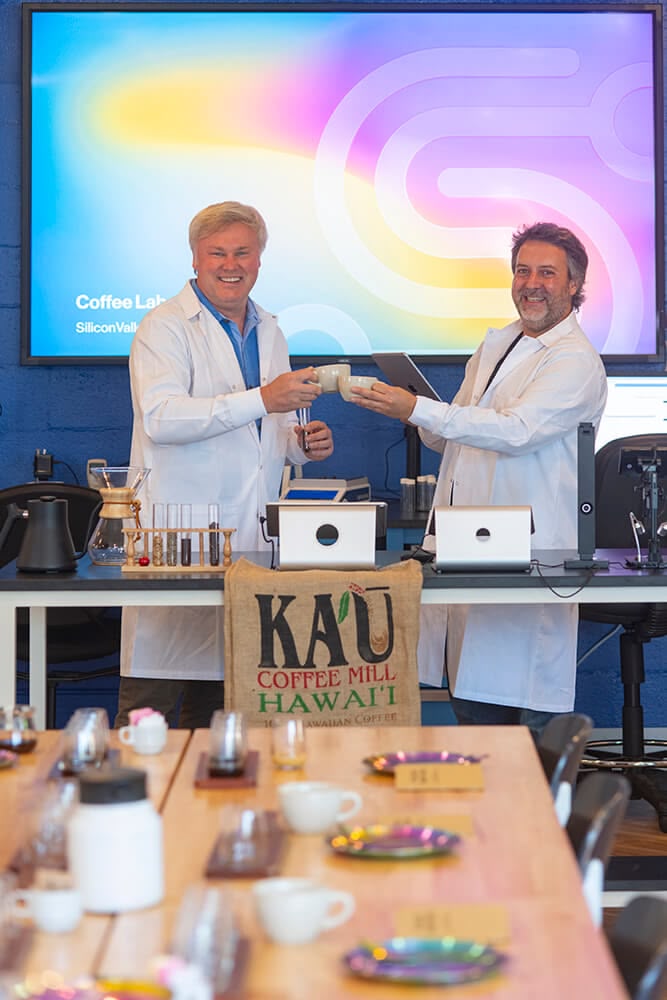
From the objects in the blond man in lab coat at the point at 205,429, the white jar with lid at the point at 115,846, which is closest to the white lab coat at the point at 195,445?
the blond man in lab coat at the point at 205,429

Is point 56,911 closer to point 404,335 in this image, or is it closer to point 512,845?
point 512,845

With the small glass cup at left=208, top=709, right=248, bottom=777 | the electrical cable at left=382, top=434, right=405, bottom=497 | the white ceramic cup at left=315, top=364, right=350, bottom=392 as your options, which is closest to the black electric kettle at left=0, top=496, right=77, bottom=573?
the white ceramic cup at left=315, top=364, right=350, bottom=392

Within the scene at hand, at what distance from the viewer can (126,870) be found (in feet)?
4.60

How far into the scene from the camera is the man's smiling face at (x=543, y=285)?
3.74 metres

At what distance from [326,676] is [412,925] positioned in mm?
1838

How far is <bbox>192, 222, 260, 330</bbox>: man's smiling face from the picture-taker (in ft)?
12.4

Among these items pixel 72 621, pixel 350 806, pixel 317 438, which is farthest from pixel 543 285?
pixel 350 806

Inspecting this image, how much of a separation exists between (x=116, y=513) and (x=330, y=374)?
2.12ft

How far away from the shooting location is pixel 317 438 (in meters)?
3.79

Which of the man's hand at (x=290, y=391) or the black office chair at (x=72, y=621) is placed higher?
the man's hand at (x=290, y=391)

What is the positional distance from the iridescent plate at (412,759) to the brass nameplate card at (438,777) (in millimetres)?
24

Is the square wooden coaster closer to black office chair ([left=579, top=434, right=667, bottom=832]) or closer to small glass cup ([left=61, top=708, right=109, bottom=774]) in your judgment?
small glass cup ([left=61, top=708, right=109, bottom=774])

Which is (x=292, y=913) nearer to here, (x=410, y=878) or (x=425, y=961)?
(x=425, y=961)

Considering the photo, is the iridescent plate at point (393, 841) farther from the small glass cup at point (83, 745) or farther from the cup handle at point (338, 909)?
the small glass cup at point (83, 745)
